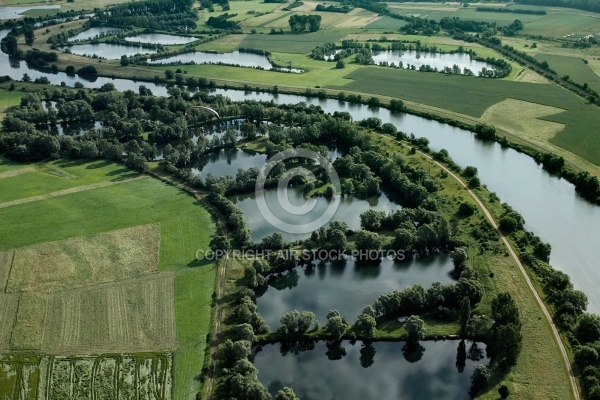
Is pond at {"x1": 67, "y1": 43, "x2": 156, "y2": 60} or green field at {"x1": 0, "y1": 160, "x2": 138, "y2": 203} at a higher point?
pond at {"x1": 67, "y1": 43, "x2": 156, "y2": 60}

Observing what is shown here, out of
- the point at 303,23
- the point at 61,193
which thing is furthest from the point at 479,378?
the point at 303,23

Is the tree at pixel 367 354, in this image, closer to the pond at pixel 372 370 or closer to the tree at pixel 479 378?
the pond at pixel 372 370

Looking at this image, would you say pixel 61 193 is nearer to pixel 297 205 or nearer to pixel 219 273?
pixel 219 273

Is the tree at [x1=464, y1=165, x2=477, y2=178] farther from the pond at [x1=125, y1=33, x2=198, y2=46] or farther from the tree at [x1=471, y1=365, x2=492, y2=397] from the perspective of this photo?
the pond at [x1=125, y1=33, x2=198, y2=46]

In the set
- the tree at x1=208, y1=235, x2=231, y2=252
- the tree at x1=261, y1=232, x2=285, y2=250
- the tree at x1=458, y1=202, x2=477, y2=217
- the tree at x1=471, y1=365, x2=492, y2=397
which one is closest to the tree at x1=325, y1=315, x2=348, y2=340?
the tree at x1=471, y1=365, x2=492, y2=397

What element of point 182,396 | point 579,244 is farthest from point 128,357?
point 579,244

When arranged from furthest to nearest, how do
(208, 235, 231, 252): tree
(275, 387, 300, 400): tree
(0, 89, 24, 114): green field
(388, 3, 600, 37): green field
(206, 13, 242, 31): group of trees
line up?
1. (206, 13, 242, 31): group of trees
2. (388, 3, 600, 37): green field
3. (0, 89, 24, 114): green field
4. (208, 235, 231, 252): tree
5. (275, 387, 300, 400): tree

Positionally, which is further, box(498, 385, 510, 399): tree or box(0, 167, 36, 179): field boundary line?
box(0, 167, 36, 179): field boundary line
